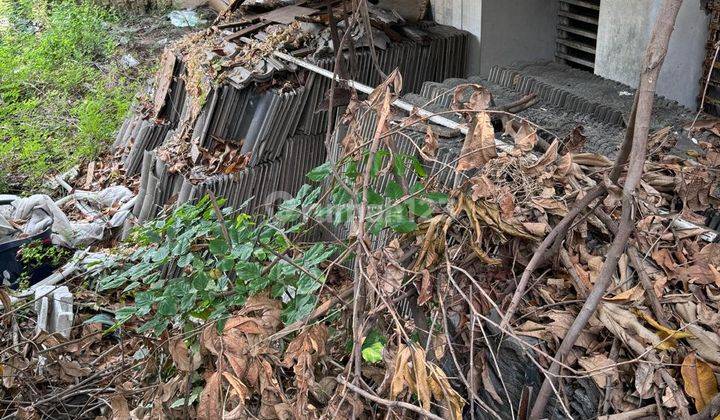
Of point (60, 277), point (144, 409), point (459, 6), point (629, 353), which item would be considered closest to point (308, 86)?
point (459, 6)

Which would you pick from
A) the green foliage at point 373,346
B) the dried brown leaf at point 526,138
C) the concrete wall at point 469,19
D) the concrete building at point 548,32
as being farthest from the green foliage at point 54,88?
the dried brown leaf at point 526,138

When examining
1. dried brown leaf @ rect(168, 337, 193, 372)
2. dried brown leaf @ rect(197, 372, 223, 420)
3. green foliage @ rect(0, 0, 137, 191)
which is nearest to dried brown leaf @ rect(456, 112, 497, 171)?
dried brown leaf @ rect(197, 372, 223, 420)

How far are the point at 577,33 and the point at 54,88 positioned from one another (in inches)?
331

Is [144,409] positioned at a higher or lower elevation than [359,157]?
lower

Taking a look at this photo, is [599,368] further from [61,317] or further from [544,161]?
[61,317]

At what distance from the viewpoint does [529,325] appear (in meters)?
2.93

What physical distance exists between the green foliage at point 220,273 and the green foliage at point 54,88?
6587 mm

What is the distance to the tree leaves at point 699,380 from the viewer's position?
2.58 meters

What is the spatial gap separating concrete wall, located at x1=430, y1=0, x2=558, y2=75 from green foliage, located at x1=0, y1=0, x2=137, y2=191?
5.25 m

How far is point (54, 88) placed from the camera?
39.2ft

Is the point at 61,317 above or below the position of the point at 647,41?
below

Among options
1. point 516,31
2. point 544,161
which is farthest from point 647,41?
point 544,161

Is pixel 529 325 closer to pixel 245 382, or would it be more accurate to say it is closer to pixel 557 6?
pixel 245 382

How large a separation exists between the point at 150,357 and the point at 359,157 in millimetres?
1452
